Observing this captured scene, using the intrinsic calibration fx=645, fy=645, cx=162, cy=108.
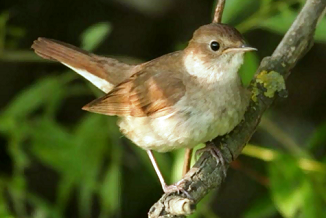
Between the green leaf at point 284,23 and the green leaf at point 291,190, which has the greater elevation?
the green leaf at point 284,23

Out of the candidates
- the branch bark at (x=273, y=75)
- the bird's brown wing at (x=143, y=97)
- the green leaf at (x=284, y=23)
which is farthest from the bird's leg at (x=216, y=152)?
the green leaf at (x=284, y=23)

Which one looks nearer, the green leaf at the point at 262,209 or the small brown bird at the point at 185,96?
the small brown bird at the point at 185,96

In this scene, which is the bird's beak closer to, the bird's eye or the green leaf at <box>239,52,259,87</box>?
the bird's eye

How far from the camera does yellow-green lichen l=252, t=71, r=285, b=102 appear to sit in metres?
3.21

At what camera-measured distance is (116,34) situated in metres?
5.25

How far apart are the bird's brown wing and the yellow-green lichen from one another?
1.21 ft

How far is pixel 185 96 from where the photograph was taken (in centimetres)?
321

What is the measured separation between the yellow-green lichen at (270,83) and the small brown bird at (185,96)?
0.11m

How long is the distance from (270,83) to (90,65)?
1.12 meters

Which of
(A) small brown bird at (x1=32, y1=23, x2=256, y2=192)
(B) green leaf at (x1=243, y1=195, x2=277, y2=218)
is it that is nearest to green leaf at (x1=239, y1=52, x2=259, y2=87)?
(A) small brown bird at (x1=32, y1=23, x2=256, y2=192)

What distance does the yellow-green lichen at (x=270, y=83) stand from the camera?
3.21 meters

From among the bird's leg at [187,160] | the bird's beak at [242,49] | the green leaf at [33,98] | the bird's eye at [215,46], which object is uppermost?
the green leaf at [33,98]

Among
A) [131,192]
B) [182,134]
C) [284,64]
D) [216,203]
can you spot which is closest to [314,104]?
[216,203]

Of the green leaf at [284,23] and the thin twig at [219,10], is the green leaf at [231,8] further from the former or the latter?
the green leaf at [284,23]
